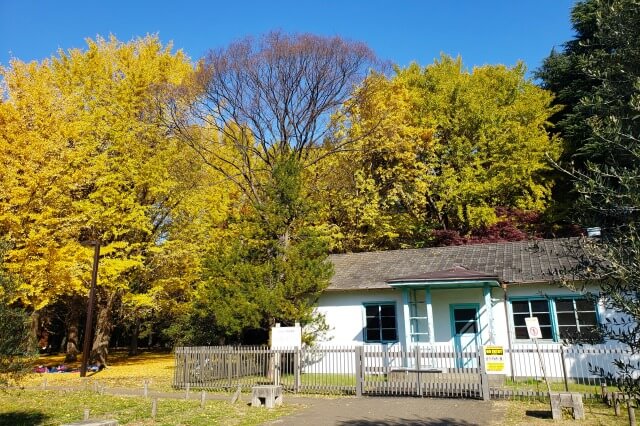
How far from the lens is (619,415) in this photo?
1008cm

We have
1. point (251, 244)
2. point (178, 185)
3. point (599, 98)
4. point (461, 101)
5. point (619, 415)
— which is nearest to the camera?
point (599, 98)

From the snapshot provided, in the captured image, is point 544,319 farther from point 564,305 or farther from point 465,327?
point 465,327

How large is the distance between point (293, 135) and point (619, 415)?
15.9 m

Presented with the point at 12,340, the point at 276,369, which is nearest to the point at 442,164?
the point at 276,369

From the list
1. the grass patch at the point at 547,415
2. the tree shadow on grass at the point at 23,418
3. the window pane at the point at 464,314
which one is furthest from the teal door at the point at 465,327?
the tree shadow on grass at the point at 23,418

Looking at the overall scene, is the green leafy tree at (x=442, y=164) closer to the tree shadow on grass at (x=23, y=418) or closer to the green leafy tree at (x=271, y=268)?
the green leafy tree at (x=271, y=268)

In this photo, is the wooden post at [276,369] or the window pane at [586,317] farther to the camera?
the window pane at [586,317]

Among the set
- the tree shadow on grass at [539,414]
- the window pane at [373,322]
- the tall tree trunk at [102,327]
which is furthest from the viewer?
the tall tree trunk at [102,327]

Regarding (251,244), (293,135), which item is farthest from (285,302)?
(293,135)

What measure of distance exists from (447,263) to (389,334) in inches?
150

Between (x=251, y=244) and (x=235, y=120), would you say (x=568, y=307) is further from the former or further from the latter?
(x=235, y=120)

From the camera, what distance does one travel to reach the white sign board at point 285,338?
49.1 feet

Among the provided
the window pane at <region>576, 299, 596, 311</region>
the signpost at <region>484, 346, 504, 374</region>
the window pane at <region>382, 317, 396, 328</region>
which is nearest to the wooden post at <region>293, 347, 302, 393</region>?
the window pane at <region>382, 317, 396, 328</region>

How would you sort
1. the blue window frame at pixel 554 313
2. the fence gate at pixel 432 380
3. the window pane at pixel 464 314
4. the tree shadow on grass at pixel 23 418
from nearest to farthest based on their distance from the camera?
the tree shadow on grass at pixel 23 418
the fence gate at pixel 432 380
the blue window frame at pixel 554 313
the window pane at pixel 464 314
